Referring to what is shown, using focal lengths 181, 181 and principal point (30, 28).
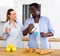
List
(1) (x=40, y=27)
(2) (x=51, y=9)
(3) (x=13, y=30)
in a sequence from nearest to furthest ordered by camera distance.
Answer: (1) (x=40, y=27)
(3) (x=13, y=30)
(2) (x=51, y=9)

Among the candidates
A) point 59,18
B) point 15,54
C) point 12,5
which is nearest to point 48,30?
point 15,54

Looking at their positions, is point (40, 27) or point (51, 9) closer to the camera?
point (40, 27)

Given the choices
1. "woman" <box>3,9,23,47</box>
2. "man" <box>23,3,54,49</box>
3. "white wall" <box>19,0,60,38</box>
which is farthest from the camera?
"white wall" <box>19,0,60,38</box>

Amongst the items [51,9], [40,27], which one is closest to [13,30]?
[40,27]

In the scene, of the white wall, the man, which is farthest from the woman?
the white wall

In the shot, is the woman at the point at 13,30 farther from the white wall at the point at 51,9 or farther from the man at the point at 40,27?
the white wall at the point at 51,9

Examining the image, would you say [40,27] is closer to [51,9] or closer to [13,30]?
[13,30]

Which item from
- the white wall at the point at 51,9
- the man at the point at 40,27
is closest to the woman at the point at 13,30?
the man at the point at 40,27

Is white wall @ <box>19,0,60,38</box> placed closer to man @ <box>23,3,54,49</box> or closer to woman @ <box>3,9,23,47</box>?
woman @ <box>3,9,23,47</box>

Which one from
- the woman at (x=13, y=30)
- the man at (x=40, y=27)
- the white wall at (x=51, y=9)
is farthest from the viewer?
the white wall at (x=51, y=9)

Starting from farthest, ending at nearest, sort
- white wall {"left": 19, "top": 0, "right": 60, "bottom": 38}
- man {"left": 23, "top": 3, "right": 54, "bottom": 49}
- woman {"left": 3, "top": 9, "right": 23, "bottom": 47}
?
1. white wall {"left": 19, "top": 0, "right": 60, "bottom": 38}
2. woman {"left": 3, "top": 9, "right": 23, "bottom": 47}
3. man {"left": 23, "top": 3, "right": 54, "bottom": 49}

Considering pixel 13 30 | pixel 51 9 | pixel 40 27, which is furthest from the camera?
pixel 51 9

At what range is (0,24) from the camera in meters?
3.58

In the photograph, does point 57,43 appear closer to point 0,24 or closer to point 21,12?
point 21,12
